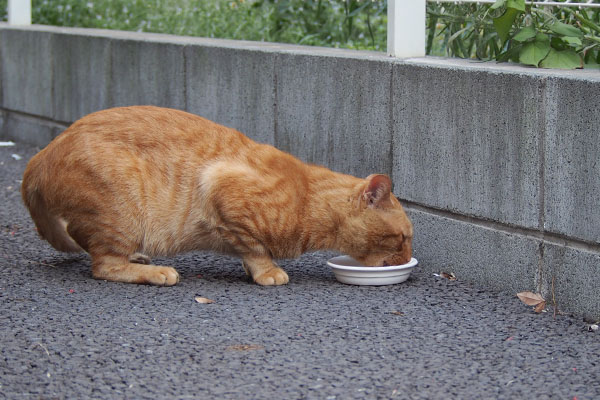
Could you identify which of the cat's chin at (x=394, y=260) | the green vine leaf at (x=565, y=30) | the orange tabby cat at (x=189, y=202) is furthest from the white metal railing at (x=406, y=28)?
the cat's chin at (x=394, y=260)

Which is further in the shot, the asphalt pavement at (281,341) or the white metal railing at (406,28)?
the white metal railing at (406,28)

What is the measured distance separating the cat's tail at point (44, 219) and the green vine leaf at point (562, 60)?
2729 millimetres

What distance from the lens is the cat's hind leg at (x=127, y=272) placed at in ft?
15.1

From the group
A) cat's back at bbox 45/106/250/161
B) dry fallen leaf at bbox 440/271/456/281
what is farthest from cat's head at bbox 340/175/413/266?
cat's back at bbox 45/106/250/161

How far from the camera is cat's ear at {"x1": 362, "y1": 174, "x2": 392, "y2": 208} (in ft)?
14.7

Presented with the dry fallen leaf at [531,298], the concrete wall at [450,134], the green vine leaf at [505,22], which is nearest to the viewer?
the concrete wall at [450,134]

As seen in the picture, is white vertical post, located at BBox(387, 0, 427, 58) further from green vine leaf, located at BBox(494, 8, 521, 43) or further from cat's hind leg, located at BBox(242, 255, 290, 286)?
cat's hind leg, located at BBox(242, 255, 290, 286)

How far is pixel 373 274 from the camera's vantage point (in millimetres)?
4578

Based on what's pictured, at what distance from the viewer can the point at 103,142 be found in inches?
181

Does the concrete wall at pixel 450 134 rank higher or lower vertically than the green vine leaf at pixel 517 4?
lower

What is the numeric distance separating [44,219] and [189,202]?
2.76 feet

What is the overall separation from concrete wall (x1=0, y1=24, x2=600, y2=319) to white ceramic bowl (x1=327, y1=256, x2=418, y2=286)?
0.37 meters

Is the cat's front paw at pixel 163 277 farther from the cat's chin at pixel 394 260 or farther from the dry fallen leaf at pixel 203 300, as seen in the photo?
the cat's chin at pixel 394 260

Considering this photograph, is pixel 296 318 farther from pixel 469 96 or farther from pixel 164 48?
pixel 164 48
